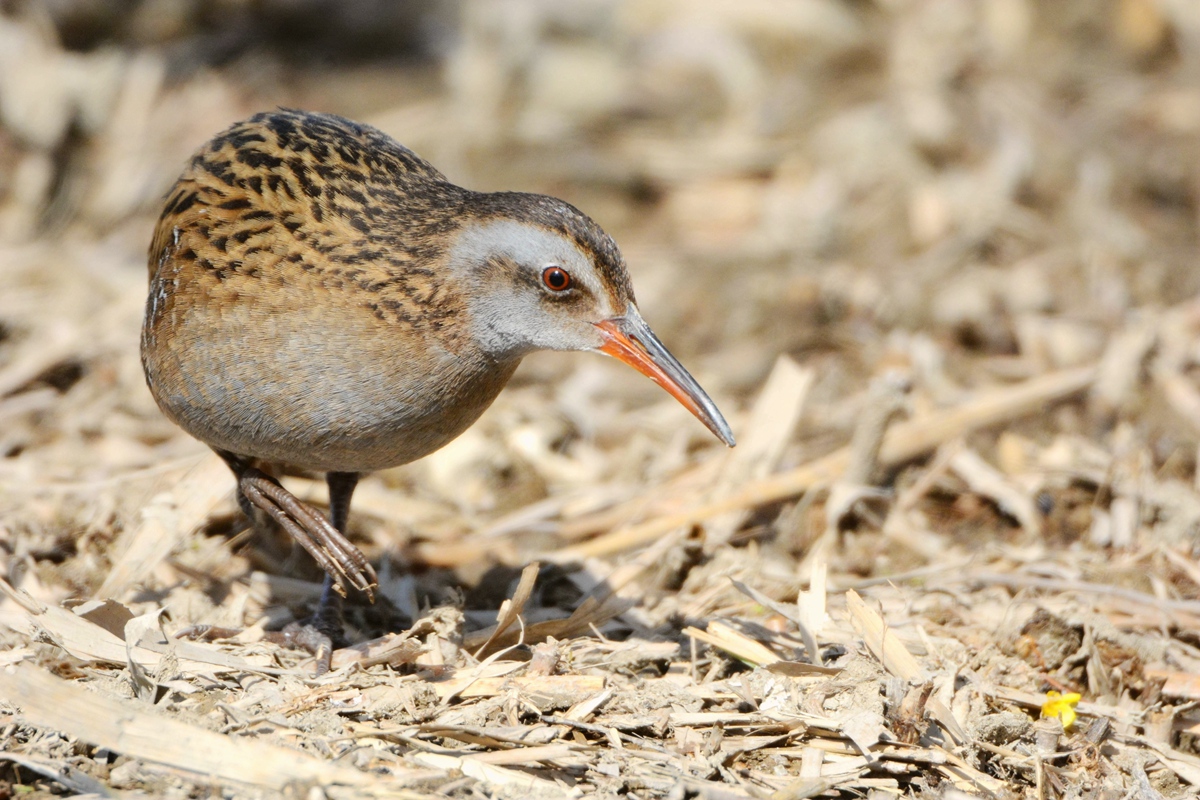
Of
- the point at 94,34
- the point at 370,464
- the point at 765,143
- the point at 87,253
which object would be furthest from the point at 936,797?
the point at 94,34

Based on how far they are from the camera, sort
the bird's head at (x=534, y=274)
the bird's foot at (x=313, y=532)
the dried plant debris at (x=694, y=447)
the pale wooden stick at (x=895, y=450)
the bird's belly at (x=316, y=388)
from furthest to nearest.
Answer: the pale wooden stick at (x=895, y=450) < the bird's foot at (x=313, y=532) < the bird's head at (x=534, y=274) < the bird's belly at (x=316, y=388) < the dried plant debris at (x=694, y=447)

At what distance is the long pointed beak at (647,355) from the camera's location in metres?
4.28

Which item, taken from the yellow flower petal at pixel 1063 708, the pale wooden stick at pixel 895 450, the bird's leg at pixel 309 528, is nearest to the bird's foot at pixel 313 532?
the bird's leg at pixel 309 528

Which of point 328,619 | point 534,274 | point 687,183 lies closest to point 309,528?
point 328,619

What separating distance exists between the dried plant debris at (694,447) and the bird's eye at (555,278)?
0.91 meters

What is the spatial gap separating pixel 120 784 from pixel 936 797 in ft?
7.12

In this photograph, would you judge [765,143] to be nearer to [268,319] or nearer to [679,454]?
[679,454]

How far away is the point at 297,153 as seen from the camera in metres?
4.34

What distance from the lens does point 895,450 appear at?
18.5ft

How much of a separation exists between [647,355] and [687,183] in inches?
180

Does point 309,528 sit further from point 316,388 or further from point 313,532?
point 316,388

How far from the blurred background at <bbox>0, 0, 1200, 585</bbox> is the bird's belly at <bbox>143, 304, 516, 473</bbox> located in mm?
1252

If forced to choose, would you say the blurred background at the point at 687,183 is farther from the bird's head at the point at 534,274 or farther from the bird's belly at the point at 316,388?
the bird's head at the point at 534,274

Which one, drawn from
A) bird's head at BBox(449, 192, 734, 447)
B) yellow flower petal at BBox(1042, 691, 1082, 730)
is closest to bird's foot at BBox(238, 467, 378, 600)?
bird's head at BBox(449, 192, 734, 447)
